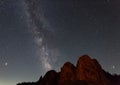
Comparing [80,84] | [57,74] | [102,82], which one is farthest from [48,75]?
[80,84]

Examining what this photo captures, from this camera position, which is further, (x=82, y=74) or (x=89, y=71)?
(x=89, y=71)

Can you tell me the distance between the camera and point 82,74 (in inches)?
3440

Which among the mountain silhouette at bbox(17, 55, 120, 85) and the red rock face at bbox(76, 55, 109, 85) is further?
the mountain silhouette at bbox(17, 55, 120, 85)

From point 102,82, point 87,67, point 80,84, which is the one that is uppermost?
point 87,67

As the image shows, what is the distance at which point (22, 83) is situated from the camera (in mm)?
104875

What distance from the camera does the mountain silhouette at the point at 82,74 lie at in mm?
87300

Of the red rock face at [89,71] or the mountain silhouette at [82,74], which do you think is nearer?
the red rock face at [89,71]

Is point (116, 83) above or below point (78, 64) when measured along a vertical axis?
below

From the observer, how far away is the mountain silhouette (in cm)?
8730

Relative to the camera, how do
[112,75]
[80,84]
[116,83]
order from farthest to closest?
[112,75]
[116,83]
[80,84]

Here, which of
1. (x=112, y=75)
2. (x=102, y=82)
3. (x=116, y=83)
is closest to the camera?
(x=102, y=82)

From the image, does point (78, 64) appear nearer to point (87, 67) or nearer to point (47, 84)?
point (87, 67)

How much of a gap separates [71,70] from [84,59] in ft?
22.1

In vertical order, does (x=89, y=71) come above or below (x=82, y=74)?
above
